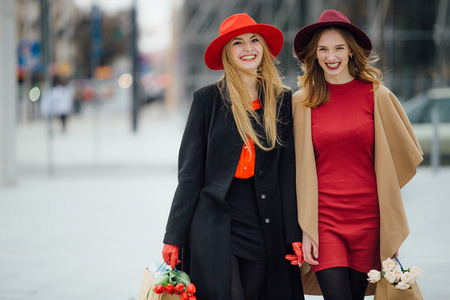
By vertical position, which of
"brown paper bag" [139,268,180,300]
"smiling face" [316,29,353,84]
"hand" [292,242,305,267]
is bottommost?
"brown paper bag" [139,268,180,300]

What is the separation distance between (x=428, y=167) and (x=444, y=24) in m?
8.75

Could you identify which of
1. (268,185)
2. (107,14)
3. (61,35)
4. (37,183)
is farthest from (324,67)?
(107,14)

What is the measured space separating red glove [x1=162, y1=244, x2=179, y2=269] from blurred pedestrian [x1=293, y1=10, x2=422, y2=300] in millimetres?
634

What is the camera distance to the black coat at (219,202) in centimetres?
312

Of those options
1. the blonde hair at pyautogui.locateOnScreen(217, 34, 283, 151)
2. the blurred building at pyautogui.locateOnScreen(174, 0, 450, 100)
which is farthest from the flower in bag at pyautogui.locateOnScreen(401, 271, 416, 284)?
the blurred building at pyautogui.locateOnScreen(174, 0, 450, 100)

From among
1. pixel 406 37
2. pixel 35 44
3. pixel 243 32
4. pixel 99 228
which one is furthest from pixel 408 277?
pixel 35 44

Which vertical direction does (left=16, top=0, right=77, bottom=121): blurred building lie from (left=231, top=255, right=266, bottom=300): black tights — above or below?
above

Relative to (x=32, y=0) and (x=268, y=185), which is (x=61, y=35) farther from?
(x=268, y=185)

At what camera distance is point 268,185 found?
313 cm

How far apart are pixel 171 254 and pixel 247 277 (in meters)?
0.39

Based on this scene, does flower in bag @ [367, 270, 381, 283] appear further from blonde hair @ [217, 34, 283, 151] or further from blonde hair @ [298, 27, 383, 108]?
blonde hair @ [298, 27, 383, 108]

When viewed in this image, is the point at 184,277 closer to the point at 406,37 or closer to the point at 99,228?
the point at 99,228

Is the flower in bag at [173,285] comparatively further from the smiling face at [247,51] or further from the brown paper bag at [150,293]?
the smiling face at [247,51]

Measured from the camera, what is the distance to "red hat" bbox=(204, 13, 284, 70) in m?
3.26
